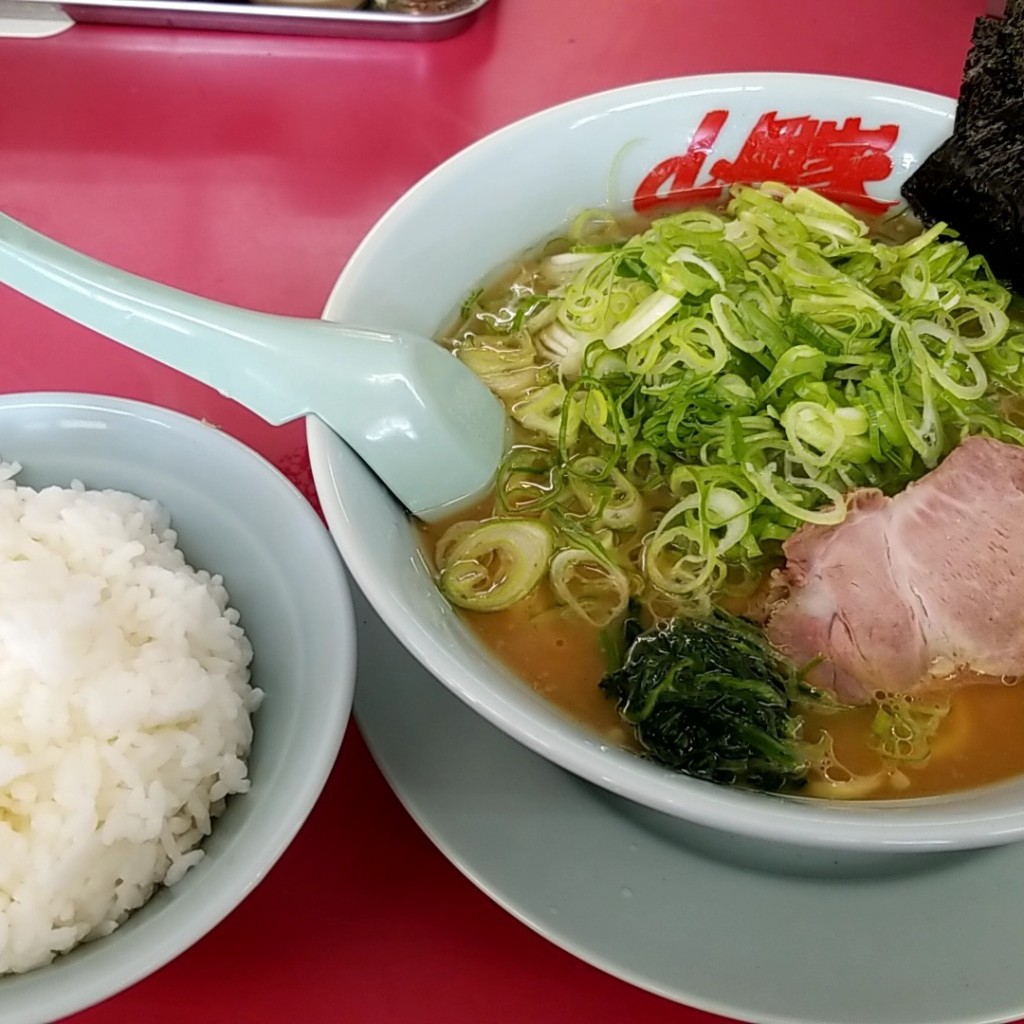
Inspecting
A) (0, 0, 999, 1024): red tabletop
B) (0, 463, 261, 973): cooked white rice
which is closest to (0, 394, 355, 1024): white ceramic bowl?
(0, 463, 261, 973): cooked white rice

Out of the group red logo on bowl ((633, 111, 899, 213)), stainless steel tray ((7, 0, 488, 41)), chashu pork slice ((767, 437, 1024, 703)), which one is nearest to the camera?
chashu pork slice ((767, 437, 1024, 703))

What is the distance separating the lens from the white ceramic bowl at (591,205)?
2.17 ft

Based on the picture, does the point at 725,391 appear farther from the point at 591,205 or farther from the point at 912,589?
the point at 591,205

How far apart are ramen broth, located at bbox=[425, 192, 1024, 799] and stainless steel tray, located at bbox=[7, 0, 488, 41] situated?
1.18 metres

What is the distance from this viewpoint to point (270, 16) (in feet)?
5.74

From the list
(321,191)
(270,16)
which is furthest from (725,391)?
(270,16)

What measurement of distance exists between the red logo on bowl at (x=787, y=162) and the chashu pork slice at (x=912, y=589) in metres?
0.55

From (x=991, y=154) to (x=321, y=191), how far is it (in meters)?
0.99

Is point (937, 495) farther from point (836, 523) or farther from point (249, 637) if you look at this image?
point (249, 637)

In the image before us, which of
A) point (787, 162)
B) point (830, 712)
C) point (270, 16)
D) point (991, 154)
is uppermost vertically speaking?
point (991, 154)

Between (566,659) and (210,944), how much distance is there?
1.34 ft

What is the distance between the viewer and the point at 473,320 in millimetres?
1185

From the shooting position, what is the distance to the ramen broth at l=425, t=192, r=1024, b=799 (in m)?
0.87

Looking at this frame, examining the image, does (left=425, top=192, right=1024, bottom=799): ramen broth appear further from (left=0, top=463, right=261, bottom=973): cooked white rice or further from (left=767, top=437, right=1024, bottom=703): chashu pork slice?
(left=0, top=463, right=261, bottom=973): cooked white rice
